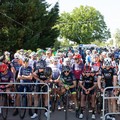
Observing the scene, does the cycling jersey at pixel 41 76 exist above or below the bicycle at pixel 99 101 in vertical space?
above

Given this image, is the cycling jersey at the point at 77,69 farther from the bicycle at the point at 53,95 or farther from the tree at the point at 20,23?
the tree at the point at 20,23

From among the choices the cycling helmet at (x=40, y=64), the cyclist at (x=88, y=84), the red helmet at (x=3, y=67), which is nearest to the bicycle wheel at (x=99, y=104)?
the cyclist at (x=88, y=84)

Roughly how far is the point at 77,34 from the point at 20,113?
86582 millimetres

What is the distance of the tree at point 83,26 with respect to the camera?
95.6 m

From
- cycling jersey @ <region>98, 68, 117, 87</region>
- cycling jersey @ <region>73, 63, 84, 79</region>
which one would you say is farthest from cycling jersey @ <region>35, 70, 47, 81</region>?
cycling jersey @ <region>98, 68, 117, 87</region>

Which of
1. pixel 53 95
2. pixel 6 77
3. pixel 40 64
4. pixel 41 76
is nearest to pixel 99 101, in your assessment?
pixel 53 95

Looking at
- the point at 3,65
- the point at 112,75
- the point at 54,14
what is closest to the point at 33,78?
the point at 3,65

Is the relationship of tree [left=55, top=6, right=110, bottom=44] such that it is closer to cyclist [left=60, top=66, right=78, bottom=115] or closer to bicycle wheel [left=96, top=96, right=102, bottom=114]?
cyclist [left=60, top=66, right=78, bottom=115]

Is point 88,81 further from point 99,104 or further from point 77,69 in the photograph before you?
point 77,69

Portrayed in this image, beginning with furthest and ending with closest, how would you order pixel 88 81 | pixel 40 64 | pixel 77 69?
pixel 77 69 → pixel 40 64 → pixel 88 81

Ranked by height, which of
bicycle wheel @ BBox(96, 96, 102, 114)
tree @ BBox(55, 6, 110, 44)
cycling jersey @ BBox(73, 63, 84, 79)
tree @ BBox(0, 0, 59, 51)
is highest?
tree @ BBox(55, 6, 110, 44)

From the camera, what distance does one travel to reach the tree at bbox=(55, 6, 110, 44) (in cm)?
9556

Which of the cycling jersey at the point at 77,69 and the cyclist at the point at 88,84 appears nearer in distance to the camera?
the cyclist at the point at 88,84

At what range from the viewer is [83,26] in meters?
97.4
